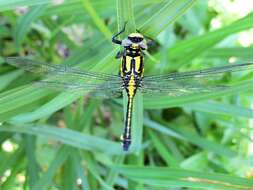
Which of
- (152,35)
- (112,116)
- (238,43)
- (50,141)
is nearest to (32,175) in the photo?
(50,141)

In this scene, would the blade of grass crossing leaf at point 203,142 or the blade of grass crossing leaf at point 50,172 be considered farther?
the blade of grass crossing leaf at point 203,142

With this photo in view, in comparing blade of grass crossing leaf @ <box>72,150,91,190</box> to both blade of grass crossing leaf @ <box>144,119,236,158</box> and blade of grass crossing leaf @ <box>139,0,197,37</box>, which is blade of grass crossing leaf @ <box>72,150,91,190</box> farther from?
blade of grass crossing leaf @ <box>139,0,197,37</box>

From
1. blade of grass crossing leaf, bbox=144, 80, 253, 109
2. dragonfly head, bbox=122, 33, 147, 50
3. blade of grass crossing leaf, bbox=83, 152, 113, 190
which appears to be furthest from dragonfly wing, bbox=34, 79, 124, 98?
blade of grass crossing leaf, bbox=83, 152, 113, 190

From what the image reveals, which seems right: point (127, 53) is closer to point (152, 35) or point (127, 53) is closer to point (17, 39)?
point (152, 35)

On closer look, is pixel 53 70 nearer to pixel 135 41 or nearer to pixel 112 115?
pixel 135 41

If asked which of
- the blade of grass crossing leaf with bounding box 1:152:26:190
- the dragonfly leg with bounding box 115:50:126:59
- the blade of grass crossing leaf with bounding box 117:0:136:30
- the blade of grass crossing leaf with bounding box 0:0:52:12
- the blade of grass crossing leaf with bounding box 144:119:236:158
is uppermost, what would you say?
the blade of grass crossing leaf with bounding box 0:0:52:12

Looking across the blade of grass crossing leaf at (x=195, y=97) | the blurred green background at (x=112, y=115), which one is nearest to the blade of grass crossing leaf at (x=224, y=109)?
the blurred green background at (x=112, y=115)

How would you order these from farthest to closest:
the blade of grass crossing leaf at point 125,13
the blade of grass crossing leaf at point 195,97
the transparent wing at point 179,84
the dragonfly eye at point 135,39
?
the blade of grass crossing leaf at point 195,97 → the transparent wing at point 179,84 → the dragonfly eye at point 135,39 → the blade of grass crossing leaf at point 125,13

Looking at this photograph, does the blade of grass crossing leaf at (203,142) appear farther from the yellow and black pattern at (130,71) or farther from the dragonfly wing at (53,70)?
the dragonfly wing at (53,70)
